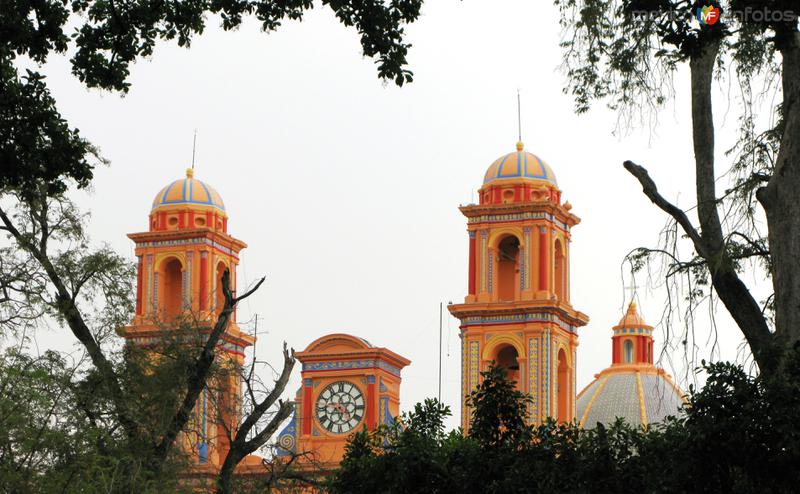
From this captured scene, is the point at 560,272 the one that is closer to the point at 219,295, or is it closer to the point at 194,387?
the point at 219,295

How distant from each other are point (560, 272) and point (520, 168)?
3.22 metres

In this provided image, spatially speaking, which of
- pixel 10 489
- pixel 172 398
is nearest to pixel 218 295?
pixel 172 398

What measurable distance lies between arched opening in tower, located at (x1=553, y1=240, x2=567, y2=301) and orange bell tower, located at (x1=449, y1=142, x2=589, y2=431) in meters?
0.03

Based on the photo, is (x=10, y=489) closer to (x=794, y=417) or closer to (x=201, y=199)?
(x=794, y=417)

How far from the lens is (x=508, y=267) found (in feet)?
182

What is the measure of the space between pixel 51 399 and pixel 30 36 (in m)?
7.66

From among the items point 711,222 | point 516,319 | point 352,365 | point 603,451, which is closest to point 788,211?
point 711,222

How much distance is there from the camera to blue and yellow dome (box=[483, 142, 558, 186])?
2146 inches

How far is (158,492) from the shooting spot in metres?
23.1

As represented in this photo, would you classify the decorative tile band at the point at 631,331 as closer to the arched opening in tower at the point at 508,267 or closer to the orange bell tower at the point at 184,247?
the arched opening in tower at the point at 508,267

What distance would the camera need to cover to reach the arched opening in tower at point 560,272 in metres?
55.1

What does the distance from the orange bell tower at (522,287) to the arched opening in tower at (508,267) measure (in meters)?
0.03

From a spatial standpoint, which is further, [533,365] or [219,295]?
[219,295]

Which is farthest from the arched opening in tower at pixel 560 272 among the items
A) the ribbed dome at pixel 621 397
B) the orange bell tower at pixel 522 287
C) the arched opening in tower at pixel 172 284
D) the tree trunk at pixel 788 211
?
the tree trunk at pixel 788 211
